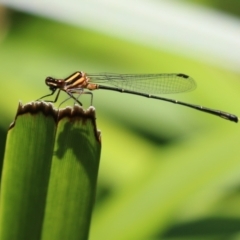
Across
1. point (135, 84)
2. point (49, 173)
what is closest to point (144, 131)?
point (135, 84)

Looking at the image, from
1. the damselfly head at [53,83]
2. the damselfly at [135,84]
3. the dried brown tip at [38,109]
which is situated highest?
the damselfly at [135,84]

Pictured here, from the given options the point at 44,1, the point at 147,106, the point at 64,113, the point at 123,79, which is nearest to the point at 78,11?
the point at 44,1

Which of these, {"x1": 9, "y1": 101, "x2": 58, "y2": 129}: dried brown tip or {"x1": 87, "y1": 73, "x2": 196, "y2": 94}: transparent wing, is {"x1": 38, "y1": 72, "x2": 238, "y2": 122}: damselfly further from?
{"x1": 9, "y1": 101, "x2": 58, "y2": 129}: dried brown tip

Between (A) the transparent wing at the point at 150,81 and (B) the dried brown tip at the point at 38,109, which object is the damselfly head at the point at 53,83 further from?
(B) the dried brown tip at the point at 38,109

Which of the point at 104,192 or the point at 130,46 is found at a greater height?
the point at 130,46

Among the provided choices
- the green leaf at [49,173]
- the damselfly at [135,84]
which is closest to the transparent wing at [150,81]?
the damselfly at [135,84]

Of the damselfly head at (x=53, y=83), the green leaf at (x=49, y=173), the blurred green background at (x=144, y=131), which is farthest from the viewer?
the damselfly head at (x=53, y=83)

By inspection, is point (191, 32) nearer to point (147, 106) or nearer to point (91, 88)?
point (147, 106)
